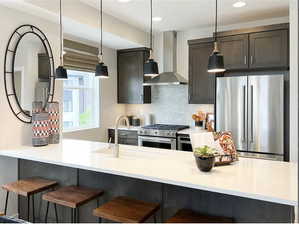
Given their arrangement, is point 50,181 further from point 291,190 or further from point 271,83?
point 271,83

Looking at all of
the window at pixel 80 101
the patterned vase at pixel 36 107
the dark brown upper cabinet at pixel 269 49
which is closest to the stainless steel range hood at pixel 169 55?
the window at pixel 80 101

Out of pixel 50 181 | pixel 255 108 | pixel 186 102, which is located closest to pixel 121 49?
pixel 186 102

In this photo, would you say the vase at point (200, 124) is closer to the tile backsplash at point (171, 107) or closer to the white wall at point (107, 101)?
the tile backsplash at point (171, 107)

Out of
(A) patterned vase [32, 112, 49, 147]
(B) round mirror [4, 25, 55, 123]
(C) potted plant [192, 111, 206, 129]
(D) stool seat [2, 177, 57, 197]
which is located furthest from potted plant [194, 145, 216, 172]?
(C) potted plant [192, 111, 206, 129]

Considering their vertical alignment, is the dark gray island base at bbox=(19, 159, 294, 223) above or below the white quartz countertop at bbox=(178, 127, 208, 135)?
below

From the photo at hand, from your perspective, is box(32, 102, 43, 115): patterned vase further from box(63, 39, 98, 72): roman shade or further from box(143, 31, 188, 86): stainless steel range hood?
box(143, 31, 188, 86): stainless steel range hood

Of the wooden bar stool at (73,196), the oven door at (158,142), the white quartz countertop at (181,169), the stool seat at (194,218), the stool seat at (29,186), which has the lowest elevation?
the stool seat at (194,218)

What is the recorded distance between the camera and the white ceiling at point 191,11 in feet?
11.3

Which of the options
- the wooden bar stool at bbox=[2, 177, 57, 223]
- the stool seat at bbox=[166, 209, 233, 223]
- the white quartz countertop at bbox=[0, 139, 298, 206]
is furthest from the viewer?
the wooden bar stool at bbox=[2, 177, 57, 223]

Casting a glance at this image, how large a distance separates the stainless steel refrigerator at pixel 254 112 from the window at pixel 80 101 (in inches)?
93.8

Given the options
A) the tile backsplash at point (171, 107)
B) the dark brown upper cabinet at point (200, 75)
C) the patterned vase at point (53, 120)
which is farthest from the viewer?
the tile backsplash at point (171, 107)

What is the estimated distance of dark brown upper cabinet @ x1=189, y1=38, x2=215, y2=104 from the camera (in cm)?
419

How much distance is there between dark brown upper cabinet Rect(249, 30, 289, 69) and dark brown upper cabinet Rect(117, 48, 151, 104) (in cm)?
204

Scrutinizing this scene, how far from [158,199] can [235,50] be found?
2.71 metres
